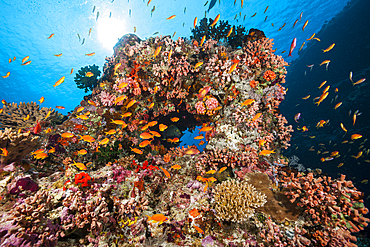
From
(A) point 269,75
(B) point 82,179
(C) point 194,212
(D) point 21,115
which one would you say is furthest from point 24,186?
(A) point 269,75

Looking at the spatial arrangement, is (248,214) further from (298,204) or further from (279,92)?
(279,92)

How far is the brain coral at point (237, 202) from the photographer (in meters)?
3.86

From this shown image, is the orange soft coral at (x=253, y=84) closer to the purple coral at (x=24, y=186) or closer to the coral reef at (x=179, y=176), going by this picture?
the coral reef at (x=179, y=176)

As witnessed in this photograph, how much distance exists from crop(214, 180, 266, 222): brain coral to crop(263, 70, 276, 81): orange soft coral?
4.74 m

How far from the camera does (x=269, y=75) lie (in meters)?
6.15

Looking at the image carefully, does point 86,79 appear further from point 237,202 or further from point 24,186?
point 237,202

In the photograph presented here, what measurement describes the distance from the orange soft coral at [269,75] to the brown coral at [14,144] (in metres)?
9.11

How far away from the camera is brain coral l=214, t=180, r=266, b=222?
12.7 ft

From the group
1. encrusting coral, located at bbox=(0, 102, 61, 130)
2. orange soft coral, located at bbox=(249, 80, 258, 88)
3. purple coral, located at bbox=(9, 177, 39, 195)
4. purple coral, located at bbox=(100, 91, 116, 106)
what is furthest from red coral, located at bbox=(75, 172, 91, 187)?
orange soft coral, located at bbox=(249, 80, 258, 88)

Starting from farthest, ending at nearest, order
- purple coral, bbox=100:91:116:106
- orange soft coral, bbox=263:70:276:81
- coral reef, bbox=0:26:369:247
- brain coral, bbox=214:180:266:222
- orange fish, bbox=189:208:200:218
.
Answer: purple coral, bbox=100:91:116:106, orange soft coral, bbox=263:70:276:81, orange fish, bbox=189:208:200:218, brain coral, bbox=214:180:266:222, coral reef, bbox=0:26:369:247

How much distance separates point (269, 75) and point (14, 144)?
30.8 feet

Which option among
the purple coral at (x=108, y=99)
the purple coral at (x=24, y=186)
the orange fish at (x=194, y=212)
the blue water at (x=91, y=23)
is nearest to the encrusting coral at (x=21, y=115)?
the purple coral at (x=108, y=99)

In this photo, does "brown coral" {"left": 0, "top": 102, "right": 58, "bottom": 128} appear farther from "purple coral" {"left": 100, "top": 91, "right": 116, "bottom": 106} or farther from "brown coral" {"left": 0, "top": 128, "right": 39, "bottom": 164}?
"brown coral" {"left": 0, "top": 128, "right": 39, "bottom": 164}

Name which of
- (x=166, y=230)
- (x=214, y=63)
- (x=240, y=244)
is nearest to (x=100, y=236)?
(x=166, y=230)
